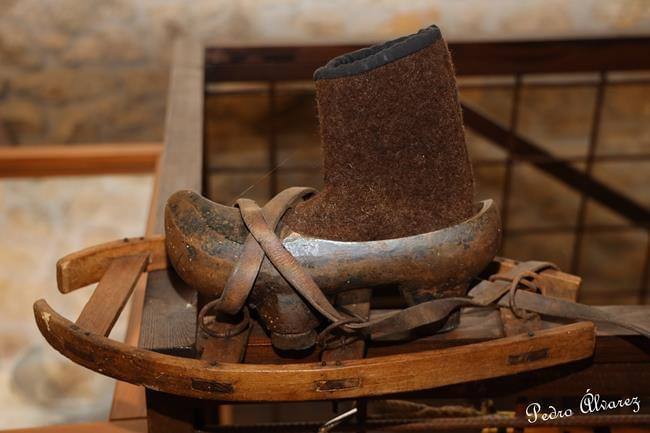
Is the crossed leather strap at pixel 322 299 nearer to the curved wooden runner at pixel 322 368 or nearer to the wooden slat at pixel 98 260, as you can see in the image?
the curved wooden runner at pixel 322 368

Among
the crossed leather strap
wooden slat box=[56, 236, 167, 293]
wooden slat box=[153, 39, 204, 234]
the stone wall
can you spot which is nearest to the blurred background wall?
the stone wall

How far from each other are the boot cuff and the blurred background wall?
1.46m

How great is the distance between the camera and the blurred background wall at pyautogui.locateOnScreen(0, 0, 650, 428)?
2488 mm

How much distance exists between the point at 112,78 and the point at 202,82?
79 cm

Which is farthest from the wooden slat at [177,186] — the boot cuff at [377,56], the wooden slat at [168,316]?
the boot cuff at [377,56]

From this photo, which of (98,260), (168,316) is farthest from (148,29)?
(168,316)

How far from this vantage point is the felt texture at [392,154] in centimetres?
88

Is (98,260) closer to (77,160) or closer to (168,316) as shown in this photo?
(168,316)

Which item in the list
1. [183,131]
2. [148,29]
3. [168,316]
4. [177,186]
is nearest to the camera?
[168,316]

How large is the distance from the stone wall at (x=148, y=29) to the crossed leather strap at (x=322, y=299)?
1865 mm

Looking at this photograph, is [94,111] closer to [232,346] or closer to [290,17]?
[290,17]

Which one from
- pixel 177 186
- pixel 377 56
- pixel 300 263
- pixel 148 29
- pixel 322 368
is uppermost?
pixel 148 29

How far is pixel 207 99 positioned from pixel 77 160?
1.42 ft

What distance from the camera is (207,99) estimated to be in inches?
101
